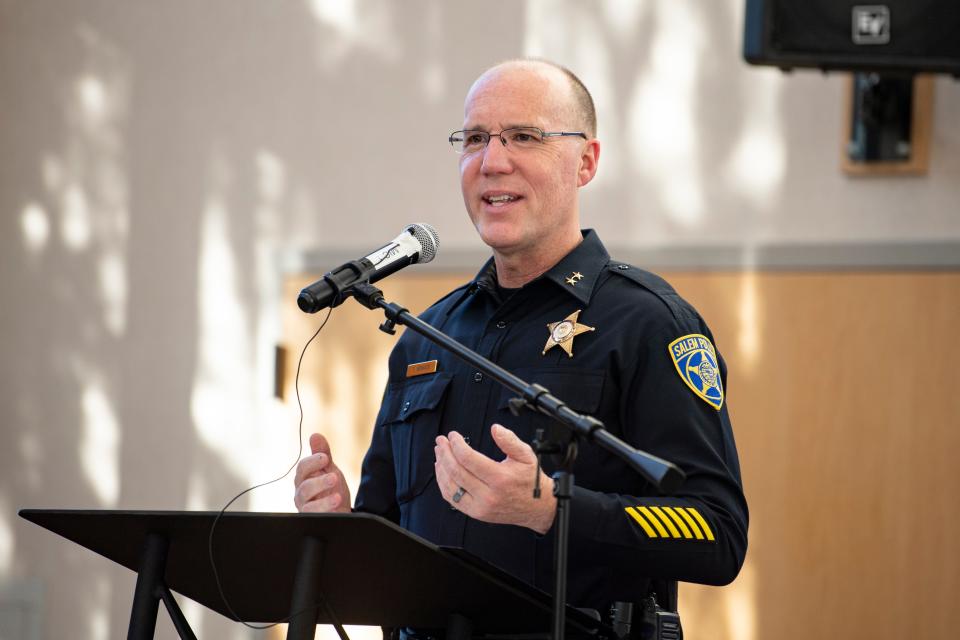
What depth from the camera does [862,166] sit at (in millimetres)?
3449

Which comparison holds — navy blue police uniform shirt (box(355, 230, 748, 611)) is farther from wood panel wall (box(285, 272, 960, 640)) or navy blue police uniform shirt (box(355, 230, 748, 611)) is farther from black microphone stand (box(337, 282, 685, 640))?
wood panel wall (box(285, 272, 960, 640))

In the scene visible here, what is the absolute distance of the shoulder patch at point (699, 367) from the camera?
196 cm

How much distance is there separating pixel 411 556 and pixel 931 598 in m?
2.23

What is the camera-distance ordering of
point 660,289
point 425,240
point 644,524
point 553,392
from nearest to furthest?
point 644,524
point 425,240
point 553,392
point 660,289

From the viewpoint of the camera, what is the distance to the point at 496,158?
2180 mm

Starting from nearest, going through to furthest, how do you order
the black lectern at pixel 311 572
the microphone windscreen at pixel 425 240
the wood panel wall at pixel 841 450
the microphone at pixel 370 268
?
the black lectern at pixel 311 572 → the microphone at pixel 370 268 → the microphone windscreen at pixel 425 240 → the wood panel wall at pixel 841 450

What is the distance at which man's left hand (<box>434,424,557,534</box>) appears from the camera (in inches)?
61.7

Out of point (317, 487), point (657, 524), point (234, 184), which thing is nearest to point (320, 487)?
point (317, 487)

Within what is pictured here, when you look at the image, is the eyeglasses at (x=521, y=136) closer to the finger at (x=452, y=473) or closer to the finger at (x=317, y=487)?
the finger at (x=317, y=487)

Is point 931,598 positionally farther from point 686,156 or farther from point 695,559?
point 695,559

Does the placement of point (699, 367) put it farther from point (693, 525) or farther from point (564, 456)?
point (564, 456)

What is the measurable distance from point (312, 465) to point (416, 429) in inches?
9.8

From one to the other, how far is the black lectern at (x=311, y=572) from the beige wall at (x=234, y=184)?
2.15 meters

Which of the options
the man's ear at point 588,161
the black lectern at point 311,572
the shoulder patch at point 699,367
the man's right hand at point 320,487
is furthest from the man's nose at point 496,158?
the black lectern at point 311,572
